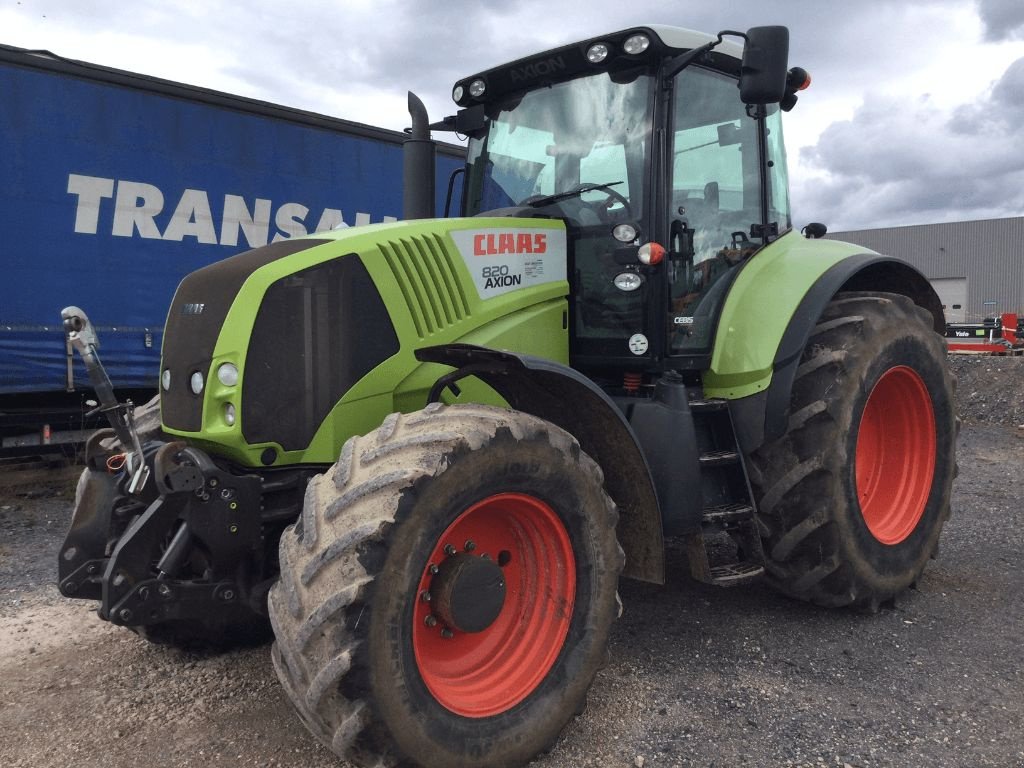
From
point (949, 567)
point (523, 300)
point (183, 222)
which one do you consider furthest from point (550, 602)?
point (183, 222)

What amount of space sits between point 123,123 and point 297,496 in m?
4.92

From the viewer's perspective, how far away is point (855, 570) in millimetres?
3883

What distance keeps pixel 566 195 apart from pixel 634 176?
31cm

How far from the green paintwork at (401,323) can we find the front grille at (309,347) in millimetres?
27

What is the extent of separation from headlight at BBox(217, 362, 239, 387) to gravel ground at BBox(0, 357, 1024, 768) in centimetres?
123

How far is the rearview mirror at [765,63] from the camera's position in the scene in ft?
10.6

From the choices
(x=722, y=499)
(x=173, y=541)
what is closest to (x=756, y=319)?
(x=722, y=499)

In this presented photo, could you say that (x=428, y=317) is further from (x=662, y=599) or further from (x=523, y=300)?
(x=662, y=599)

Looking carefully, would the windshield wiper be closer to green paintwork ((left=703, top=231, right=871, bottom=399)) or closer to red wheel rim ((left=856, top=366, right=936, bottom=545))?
green paintwork ((left=703, top=231, right=871, bottom=399))

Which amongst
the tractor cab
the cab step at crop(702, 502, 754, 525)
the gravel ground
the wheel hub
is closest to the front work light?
the tractor cab

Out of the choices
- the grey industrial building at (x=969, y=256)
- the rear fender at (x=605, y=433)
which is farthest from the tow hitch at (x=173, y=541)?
the grey industrial building at (x=969, y=256)

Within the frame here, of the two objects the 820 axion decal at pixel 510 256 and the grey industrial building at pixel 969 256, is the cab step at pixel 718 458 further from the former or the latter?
the grey industrial building at pixel 969 256

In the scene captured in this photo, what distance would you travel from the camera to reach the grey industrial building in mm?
44250

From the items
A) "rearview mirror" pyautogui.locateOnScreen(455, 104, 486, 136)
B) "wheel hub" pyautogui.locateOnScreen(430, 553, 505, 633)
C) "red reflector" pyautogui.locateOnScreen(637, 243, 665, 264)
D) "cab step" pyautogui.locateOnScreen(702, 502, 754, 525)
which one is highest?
"rearview mirror" pyautogui.locateOnScreen(455, 104, 486, 136)
